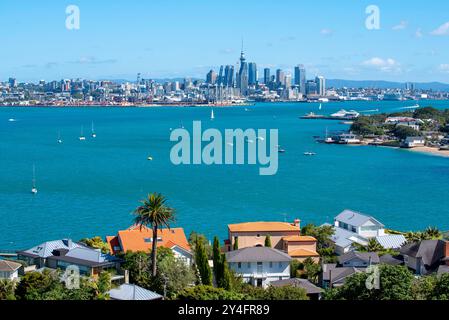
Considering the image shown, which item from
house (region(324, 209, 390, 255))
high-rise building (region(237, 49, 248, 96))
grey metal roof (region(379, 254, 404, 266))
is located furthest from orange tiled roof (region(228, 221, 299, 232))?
high-rise building (region(237, 49, 248, 96))

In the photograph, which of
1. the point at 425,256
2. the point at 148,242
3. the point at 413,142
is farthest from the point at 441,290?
the point at 413,142

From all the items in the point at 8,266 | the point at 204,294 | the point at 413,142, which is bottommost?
the point at 413,142

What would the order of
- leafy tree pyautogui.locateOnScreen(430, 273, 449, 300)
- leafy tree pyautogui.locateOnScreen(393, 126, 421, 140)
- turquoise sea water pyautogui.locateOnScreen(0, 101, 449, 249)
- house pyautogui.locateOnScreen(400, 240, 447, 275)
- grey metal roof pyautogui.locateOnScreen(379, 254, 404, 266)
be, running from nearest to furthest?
leafy tree pyautogui.locateOnScreen(430, 273, 449, 300)
house pyautogui.locateOnScreen(400, 240, 447, 275)
grey metal roof pyautogui.locateOnScreen(379, 254, 404, 266)
turquoise sea water pyautogui.locateOnScreen(0, 101, 449, 249)
leafy tree pyautogui.locateOnScreen(393, 126, 421, 140)

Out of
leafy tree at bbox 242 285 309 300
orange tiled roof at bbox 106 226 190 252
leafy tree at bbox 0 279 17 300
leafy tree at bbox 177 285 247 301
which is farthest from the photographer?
orange tiled roof at bbox 106 226 190 252

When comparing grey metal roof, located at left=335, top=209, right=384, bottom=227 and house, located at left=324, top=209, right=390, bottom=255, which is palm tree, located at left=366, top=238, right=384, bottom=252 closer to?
house, located at left=324, top=209, right=390, bottom=255

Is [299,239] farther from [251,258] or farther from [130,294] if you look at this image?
[130,294]

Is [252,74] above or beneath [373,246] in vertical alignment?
above
